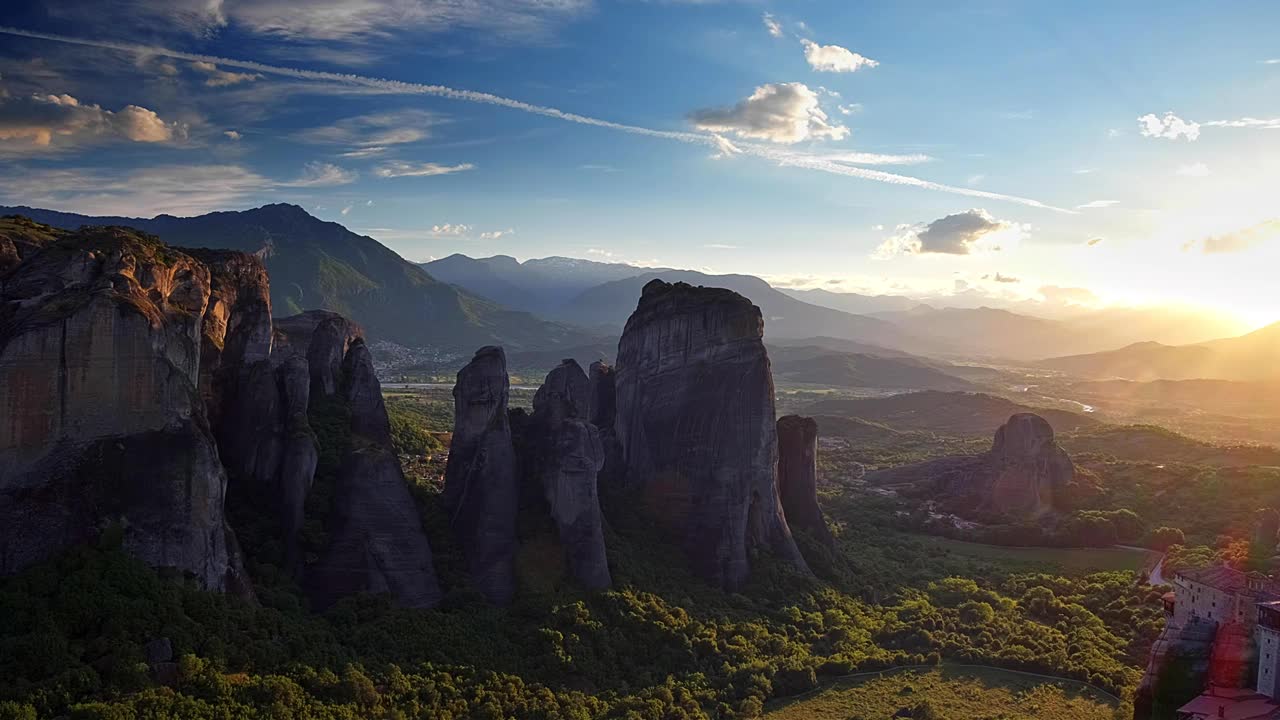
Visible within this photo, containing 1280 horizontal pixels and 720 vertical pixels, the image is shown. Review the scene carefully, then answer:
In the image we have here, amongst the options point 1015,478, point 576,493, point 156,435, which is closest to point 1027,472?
point 1015,478

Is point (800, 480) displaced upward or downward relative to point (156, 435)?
downward

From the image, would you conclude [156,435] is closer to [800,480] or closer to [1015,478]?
[800,480]

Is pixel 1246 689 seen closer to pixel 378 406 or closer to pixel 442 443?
pixel 378 406

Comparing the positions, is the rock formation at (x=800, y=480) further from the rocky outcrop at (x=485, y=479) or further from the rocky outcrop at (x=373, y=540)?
the rocky outcrop at (x=373, y=540)

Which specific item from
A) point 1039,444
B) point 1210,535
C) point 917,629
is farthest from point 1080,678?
point 1039,444

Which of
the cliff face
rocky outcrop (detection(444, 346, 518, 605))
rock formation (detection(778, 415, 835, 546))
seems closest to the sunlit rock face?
rock formation (detection(778, 415, 835, 546))

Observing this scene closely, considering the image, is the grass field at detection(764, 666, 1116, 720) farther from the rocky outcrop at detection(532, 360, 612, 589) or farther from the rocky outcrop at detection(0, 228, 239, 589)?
the rocky outcrop at detection(0, 228, 239, 589)

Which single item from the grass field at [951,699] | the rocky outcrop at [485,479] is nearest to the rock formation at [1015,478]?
the grass field at [951,699]
